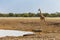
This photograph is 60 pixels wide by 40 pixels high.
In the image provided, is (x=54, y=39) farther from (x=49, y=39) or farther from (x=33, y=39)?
(x=33, y=39)

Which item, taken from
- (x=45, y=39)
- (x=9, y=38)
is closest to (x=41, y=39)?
(x=45, y=39)

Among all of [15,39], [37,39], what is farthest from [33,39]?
[15,39]

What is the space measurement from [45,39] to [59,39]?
1.10m

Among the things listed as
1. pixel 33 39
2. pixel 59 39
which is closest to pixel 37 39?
pixel 33 39

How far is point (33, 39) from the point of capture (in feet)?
57.8

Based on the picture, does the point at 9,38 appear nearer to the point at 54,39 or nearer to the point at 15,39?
the point at 15,39

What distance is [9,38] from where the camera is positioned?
18422mm

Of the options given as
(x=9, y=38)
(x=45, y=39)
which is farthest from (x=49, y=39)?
(x=9, y=38)

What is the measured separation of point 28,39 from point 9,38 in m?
1.67

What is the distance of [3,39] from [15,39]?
36.1 inches

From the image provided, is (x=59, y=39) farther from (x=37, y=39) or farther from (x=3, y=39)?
(x=3, y=39)

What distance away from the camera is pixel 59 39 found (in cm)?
1775

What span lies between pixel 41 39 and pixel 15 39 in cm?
200

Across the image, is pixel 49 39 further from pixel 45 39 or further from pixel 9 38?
pixel 9 38
